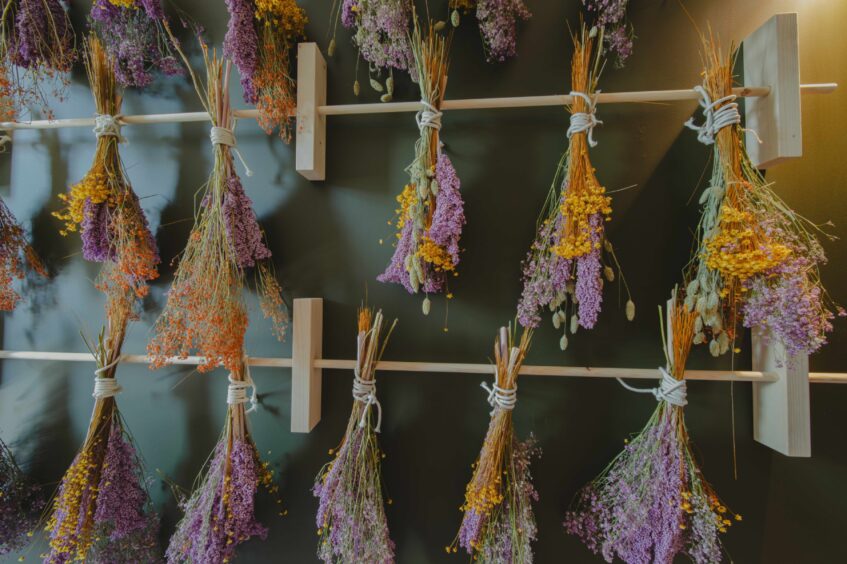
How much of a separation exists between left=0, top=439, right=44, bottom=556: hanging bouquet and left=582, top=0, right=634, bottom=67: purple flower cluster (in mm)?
2600

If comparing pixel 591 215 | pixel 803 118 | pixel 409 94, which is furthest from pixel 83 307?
pixel 803 118

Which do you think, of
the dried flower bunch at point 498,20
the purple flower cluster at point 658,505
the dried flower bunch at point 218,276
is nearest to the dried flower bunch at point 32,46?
the dried flower bunch at point 218,276

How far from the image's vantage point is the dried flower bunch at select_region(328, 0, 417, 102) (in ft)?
4.42

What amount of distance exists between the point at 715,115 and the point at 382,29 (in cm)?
108

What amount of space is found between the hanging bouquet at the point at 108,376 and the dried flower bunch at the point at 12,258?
0.33 meters

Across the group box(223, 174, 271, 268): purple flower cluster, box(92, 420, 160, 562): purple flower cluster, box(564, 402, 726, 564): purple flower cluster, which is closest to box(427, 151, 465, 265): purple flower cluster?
box(223, 174, 271, 268): purple flower cluster

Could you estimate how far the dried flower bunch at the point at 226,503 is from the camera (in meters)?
1.33

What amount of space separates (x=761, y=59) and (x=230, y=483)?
2.14 meters

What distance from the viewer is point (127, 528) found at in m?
1.41

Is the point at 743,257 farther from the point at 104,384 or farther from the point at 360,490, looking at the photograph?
the point at 104,384

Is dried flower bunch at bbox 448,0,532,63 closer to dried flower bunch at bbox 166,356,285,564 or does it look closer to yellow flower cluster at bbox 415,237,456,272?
yellow flower cluster at bbox 415,237,456,272

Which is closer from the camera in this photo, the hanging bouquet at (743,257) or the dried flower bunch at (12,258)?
the hanging bouquet at (743,257)

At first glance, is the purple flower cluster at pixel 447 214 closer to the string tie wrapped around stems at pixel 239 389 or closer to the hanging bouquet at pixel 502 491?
the hanging bouquet at pixel 502 491

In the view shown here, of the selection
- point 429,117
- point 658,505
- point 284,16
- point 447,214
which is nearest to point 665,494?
point 658,505
